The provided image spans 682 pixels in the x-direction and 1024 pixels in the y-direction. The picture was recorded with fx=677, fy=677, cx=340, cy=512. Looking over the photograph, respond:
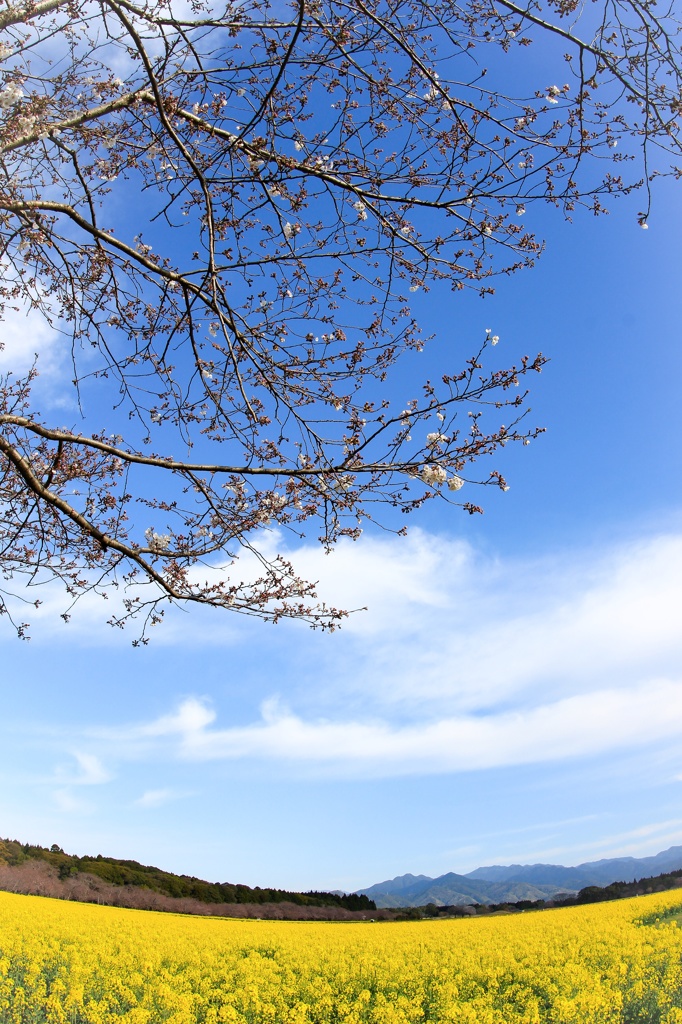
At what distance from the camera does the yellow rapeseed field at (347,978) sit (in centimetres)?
684

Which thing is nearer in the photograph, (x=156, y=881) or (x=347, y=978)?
(x=347, y=978)

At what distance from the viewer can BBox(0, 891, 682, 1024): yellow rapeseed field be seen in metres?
6.84

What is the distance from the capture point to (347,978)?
834 centimetres

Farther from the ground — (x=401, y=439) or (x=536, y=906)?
(x=401, y=439)

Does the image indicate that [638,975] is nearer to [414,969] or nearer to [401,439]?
[414,969]

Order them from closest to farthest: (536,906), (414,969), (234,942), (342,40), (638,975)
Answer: (342,40) → (638,975) → (414,969) → (234,942) → (536,906)

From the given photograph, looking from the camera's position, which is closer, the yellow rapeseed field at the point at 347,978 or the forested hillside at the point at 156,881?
the yellow rapeseed field at the point at 347,978

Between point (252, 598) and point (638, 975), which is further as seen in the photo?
point (638, 975)

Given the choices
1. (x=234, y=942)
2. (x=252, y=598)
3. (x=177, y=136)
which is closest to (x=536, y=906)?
(x=234, y=942)

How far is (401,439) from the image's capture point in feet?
10.3

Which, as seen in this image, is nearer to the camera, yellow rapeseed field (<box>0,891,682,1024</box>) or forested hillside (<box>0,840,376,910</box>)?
yellow rapeseed field (<box>0,891,682,1024</box>)

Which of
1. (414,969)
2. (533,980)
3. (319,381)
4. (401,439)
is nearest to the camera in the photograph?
(401,439)

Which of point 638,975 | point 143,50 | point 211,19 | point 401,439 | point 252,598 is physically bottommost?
point 638,975

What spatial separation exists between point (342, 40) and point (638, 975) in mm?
8975
